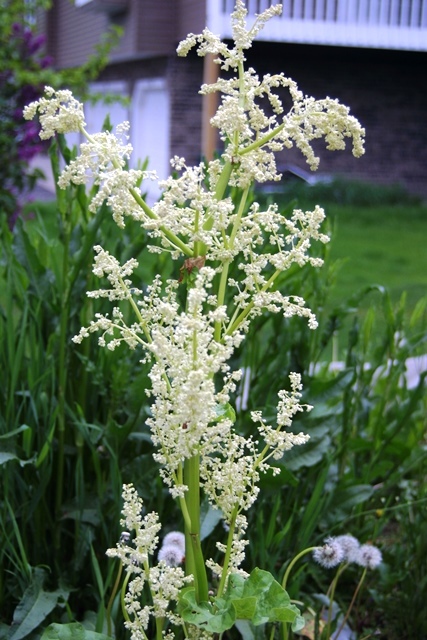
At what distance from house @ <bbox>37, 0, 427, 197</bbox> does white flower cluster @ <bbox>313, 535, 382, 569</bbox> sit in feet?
33.7

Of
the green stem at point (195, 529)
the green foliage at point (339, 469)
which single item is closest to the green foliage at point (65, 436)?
the green foliage at point (339, 469)

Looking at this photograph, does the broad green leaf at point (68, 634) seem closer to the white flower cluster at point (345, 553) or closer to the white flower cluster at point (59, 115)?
the white flower cluster at point (345, 553)

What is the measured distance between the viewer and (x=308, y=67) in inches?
571

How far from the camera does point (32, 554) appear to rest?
7.39ft

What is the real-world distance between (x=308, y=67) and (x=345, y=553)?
13261 mm

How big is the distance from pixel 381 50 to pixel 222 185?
14.2 m

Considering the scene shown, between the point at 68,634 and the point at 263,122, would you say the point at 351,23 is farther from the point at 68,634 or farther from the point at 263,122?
the point at 68,634

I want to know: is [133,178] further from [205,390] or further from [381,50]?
[381,50]

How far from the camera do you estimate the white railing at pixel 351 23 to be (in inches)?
518

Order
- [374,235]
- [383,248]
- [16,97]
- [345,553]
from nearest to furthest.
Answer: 1. [345,553]
2. [16,97]
3. [383,248]
4. [374,235]

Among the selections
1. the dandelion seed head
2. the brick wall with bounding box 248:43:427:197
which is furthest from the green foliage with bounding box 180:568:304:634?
the brick wall with bounding box 248:43:427:197

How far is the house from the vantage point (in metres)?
13.4

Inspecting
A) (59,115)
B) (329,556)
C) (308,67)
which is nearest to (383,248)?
(308,67)

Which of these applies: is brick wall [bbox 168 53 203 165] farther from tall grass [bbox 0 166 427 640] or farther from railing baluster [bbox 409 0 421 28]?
tall grass [bbox 0 166 427 640]
